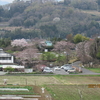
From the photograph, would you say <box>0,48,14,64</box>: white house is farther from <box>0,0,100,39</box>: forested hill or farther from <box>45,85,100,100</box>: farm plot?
<box>0,0,100,39</box>: forested hill

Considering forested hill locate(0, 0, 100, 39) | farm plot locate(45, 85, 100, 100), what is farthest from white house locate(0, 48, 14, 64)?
forested hill locate(0, 0, 100, 39)

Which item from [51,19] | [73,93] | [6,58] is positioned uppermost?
[51,19]

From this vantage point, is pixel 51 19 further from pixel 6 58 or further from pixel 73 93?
pixel 73 93

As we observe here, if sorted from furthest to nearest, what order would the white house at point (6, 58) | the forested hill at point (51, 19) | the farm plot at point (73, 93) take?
the forested hill at point (51, 19) → the white house at point (6, 58) → the farm plot at point (73, 93)

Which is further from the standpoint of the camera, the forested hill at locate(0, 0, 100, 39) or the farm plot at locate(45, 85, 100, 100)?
the forested hill at locate(0, 0, 100, 39)

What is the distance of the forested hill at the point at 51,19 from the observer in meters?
108

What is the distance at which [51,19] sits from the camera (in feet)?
468

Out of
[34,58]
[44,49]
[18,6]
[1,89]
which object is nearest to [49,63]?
[34,58]

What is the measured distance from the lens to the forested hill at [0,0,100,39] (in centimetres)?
10812

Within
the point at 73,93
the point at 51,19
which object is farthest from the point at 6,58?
the point at 51,19

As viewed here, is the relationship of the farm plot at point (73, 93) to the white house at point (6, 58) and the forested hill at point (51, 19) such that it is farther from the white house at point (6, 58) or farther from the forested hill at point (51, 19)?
the forested hill at point (51, 19)

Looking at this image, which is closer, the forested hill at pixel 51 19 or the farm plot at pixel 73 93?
the farm plot at pixel 73 93

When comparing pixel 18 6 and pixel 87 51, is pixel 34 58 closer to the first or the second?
pixel 87 51

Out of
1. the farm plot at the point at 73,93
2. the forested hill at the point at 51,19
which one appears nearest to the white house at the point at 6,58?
the farm plot at the point at 73,93
